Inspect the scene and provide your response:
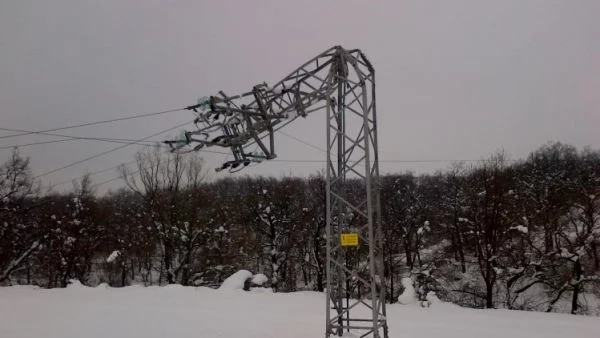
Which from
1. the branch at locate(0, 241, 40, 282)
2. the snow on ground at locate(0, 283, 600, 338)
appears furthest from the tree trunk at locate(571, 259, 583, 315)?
the branch at locate(0, 241, 40, 282)

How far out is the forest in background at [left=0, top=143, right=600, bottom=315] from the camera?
110ft

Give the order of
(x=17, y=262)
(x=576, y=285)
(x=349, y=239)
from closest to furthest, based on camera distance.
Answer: (x=349, y=239)
(x=576, y=285)
(x=17, y=262)

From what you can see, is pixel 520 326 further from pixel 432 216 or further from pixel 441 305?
pixel 432 216

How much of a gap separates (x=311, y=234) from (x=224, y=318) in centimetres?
2596

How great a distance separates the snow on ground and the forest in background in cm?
1359

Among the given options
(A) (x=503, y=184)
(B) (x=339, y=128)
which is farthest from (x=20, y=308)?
(A) (x=503, y=184)

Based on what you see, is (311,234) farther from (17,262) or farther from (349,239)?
(349,239)

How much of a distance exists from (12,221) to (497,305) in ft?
126

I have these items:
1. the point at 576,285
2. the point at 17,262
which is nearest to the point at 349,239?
the point at 576,285

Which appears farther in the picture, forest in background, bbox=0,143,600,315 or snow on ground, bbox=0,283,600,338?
forest in background, bbox=0,143,600,315

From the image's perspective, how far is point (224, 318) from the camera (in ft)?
51.6

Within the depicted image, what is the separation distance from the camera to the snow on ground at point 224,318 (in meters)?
13.4

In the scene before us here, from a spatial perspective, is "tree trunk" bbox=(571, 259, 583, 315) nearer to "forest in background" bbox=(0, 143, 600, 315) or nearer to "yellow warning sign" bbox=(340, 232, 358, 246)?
"forest in background" bbox=(0, 143, 600, 315)

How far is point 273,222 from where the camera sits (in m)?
40.0
